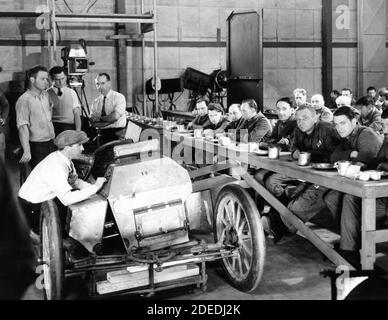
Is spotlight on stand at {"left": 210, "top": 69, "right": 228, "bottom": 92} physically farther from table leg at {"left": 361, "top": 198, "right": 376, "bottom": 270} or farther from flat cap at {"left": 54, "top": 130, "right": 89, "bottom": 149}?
table leg at {"left": 361, "top": 198, "right": 376, "bottom": 270}

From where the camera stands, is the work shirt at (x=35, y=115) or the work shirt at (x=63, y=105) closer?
the work shirt at (x=35, y=115)

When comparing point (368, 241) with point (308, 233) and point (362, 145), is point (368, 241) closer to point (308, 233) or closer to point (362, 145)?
point (308, 233)

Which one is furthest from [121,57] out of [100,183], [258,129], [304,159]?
[100,183]

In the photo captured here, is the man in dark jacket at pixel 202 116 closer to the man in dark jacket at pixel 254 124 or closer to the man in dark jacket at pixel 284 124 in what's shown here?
the man in dark jacket at pixel 254 124

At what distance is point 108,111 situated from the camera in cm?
787

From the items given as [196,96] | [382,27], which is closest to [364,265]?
[196,96]

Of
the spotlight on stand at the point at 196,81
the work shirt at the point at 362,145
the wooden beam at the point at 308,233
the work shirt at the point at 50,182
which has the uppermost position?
the spotlight on stand at the point at 196,81

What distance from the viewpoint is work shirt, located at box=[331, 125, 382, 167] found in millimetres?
4500

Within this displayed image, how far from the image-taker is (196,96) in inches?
571

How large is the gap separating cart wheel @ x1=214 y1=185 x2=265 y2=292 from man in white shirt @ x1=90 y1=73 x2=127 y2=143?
160 inches

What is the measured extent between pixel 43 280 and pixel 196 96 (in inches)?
434

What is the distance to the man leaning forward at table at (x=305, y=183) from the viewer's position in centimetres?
494

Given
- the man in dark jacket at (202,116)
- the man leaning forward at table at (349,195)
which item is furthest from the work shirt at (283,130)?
the man in dark jacket at (202,116)

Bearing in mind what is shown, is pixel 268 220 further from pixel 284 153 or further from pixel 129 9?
pixel 129 9
